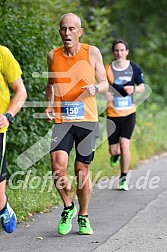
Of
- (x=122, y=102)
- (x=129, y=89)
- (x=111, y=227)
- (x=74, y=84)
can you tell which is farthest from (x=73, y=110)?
(x=122, y=102)

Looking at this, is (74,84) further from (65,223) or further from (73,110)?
(65,223)

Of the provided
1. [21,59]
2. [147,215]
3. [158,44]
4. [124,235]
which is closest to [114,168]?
[21,59]

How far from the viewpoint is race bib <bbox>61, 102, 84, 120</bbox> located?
7.68 m

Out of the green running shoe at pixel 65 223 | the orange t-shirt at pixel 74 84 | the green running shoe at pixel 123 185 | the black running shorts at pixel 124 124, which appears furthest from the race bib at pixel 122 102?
Result: the green running shoe at pixel 65 223

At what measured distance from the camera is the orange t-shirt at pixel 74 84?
7.71 meters

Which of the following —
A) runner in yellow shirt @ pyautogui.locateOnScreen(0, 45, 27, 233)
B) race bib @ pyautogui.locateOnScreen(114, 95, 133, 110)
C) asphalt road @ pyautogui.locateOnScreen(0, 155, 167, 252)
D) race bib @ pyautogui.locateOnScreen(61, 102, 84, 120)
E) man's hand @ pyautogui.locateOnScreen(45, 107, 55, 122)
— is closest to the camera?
runner in yellow shirt @ pyautogui.locateOnScreen(0, 45, 27, 233)

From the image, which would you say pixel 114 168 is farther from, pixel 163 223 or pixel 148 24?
pixel 148 24

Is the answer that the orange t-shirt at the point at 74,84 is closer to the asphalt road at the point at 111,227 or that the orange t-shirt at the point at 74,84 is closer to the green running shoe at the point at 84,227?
the green running shoe at the point at 84,227

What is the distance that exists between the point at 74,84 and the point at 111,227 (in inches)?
62.1

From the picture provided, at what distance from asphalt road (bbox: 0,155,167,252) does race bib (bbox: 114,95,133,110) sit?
47.5 inches

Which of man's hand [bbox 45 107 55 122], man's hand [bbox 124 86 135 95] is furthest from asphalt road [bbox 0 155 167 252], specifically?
man's hand [bbox 124 86 135 95]

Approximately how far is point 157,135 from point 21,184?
28.2 ft

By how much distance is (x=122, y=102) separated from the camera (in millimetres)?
11484

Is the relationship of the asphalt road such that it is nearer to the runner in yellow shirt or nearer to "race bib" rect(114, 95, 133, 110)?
the runner in yellow shirt
